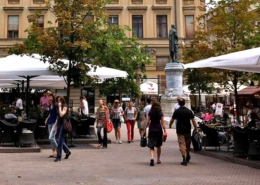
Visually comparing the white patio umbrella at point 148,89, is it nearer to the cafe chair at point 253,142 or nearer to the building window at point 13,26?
the building window at point 13,26

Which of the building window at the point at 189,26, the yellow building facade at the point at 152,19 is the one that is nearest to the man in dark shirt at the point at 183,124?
the yellow building facade at the point at 152,19

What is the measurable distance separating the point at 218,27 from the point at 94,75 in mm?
8795

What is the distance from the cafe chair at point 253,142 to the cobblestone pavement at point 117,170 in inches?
21.6

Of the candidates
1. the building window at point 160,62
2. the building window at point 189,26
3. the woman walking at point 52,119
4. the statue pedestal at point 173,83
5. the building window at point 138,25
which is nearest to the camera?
the woman walking at point 52,119

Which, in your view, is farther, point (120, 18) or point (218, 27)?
point (120, 18)

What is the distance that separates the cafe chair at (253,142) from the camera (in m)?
10.1

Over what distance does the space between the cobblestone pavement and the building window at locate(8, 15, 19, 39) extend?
3325 centimetres

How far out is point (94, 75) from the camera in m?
14.6

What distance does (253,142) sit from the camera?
1020 cm

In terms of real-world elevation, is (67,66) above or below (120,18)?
below

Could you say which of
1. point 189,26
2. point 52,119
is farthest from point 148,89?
point 52,119

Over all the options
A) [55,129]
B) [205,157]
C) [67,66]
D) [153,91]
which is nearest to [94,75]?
[67,66]

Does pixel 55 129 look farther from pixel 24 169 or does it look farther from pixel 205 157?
pixel 205 157

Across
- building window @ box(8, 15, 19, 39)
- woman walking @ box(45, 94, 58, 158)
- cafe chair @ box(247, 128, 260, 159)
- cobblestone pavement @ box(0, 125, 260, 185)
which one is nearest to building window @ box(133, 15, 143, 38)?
building window @ box(8, 15, 19, 39)
